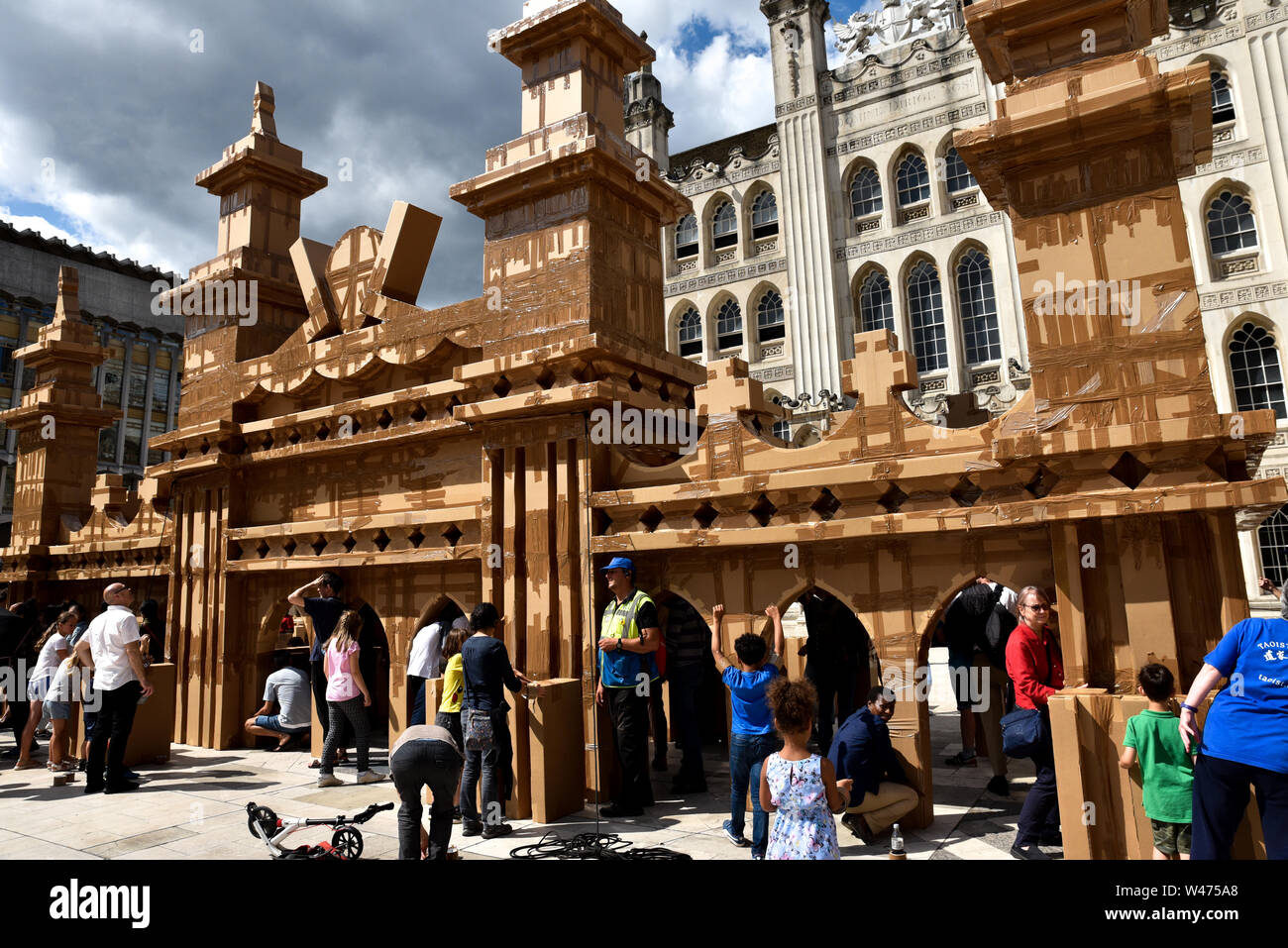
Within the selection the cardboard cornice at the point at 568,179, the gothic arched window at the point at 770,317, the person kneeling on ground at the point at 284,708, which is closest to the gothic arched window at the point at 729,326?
the gothic arched window at the point at 770,317

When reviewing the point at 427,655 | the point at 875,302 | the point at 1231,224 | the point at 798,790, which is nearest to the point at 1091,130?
the point at 798,790

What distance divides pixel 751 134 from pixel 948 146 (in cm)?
681

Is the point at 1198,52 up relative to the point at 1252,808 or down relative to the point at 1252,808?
up

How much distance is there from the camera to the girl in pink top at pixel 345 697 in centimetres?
745

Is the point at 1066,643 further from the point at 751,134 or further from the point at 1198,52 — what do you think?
the point at 751,134

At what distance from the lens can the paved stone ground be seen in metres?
5.56

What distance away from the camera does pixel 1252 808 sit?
15.3 feet

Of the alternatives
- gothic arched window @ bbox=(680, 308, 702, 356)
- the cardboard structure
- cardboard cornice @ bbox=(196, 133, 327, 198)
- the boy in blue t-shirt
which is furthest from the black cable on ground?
gothic arched window @ bbox=(680, 308, 702, 356)

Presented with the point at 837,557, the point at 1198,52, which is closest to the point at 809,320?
the point at 1198,52

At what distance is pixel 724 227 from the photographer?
1109 inches

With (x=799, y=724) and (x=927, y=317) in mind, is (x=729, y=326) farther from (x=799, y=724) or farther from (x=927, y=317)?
(x=799, y=724)

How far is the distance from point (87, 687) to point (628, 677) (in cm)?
550

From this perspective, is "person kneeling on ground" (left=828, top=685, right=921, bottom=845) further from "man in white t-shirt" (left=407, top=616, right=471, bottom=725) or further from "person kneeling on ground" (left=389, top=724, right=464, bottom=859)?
"man in white t-shirt" (left=407, top=616, right=471, bottom=725)

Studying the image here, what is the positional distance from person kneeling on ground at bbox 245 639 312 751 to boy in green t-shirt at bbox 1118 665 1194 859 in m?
7.98
